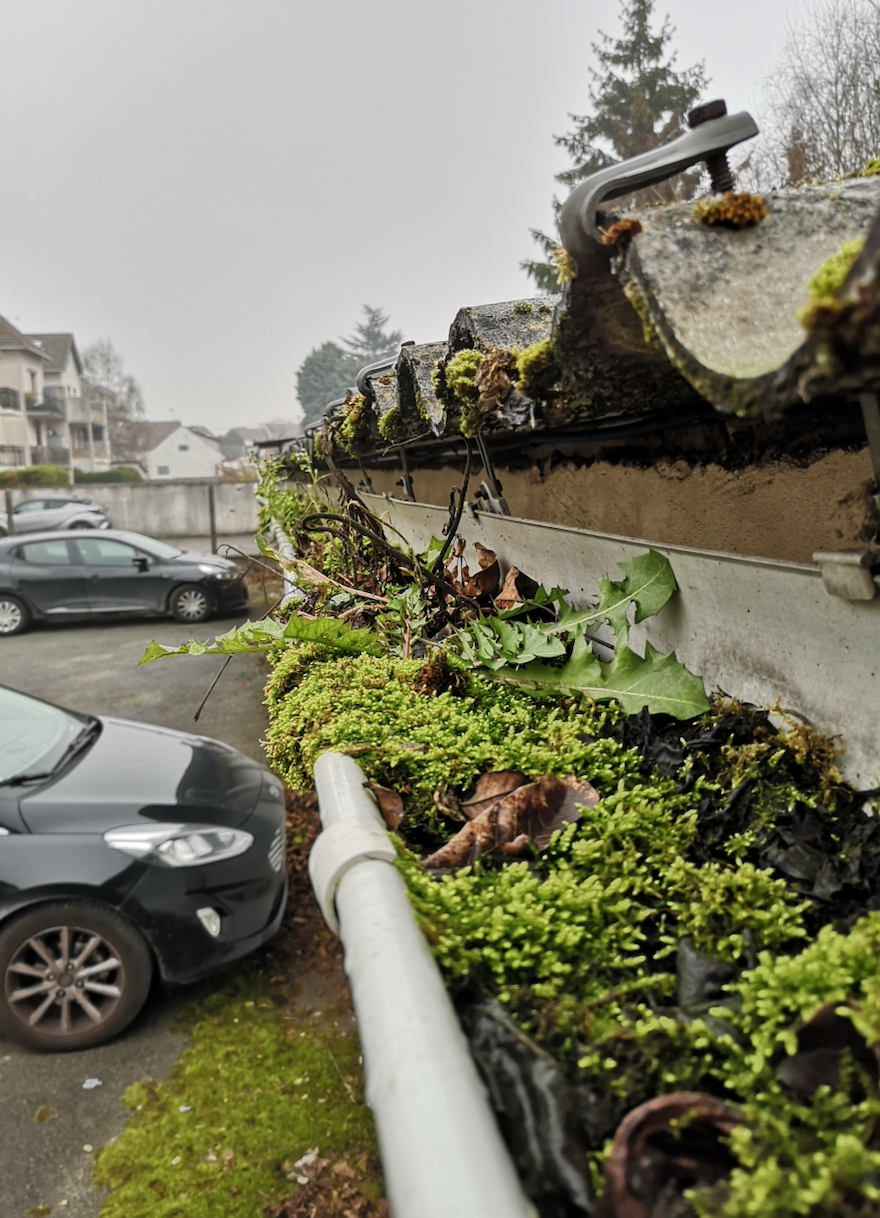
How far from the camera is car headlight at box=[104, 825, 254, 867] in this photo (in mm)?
5004

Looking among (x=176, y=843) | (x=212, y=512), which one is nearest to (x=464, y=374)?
(x=176, y=843)

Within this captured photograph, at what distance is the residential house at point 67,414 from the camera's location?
5672cm

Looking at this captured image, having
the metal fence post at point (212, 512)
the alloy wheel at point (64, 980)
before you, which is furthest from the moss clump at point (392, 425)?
the metal fence post at point (212, 512)

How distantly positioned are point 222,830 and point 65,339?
64.3 m

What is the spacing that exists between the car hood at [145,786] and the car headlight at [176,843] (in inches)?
2.9

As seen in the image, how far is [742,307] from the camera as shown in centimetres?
125

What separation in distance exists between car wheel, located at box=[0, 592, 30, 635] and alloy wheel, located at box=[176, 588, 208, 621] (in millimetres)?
3127

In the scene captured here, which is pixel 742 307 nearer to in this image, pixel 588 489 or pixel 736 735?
pixel 736 735

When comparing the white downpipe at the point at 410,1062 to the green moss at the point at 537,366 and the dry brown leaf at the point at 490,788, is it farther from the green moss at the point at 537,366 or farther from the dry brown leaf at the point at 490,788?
the green moss at the point at 537,366

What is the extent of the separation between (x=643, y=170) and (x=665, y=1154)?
4.76 feet

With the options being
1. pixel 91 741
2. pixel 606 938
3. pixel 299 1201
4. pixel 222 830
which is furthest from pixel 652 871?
pixel 91 741

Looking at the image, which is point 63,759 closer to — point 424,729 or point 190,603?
point 424,729

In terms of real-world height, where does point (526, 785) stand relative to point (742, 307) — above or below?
below

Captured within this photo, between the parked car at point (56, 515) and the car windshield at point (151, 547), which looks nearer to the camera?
the car windshield at point (151, 547)
